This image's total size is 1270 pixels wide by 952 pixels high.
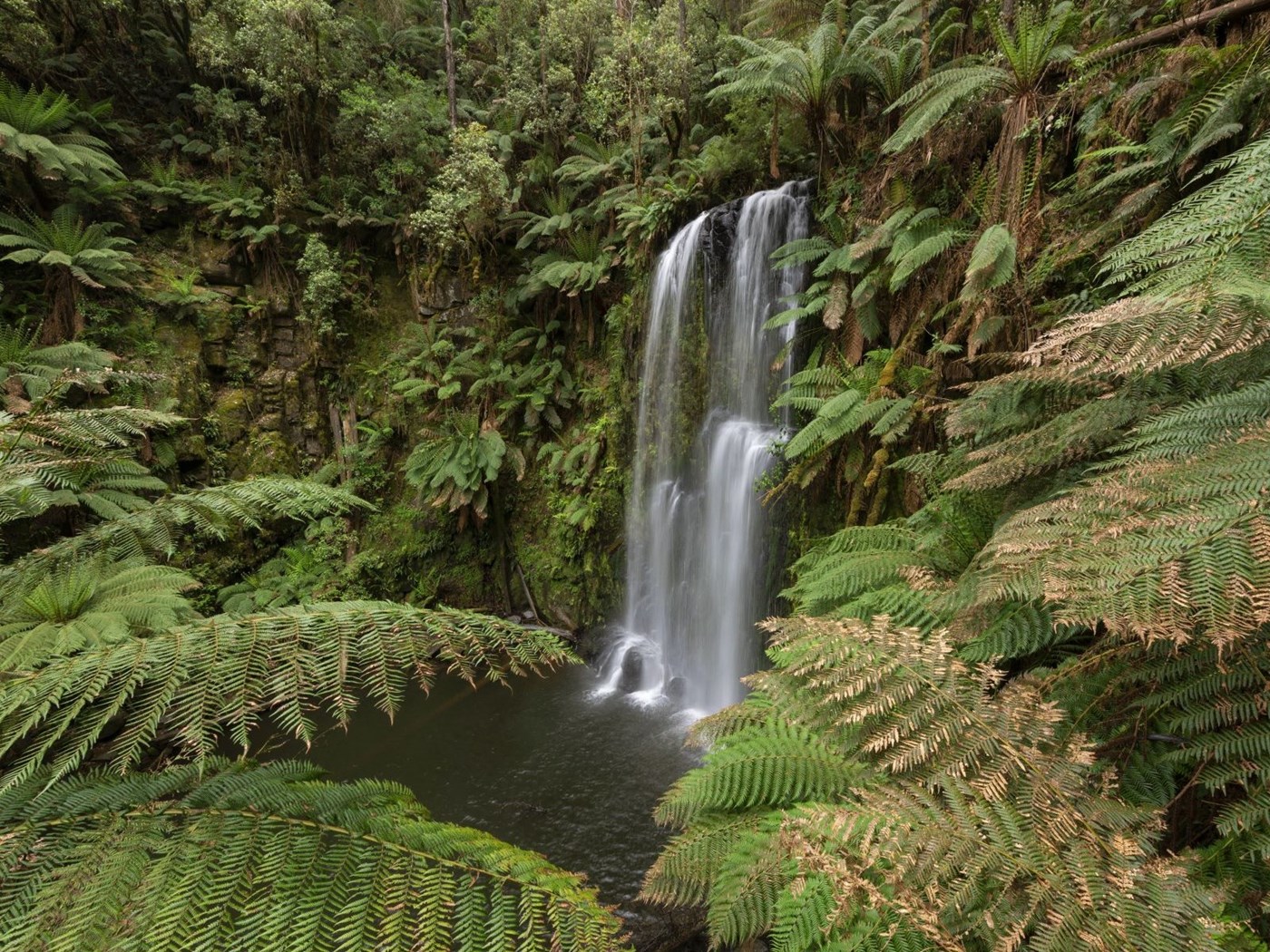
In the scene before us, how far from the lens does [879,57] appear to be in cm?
578

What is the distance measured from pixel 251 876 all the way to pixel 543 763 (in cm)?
561

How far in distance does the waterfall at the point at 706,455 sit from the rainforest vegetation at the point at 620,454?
565mm

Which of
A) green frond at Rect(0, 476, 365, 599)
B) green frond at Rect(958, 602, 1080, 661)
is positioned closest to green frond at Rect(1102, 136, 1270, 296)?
green frond at Rect(958, 602, 1080, 661)

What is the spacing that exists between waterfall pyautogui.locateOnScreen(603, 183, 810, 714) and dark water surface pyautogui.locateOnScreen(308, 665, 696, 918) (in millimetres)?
947

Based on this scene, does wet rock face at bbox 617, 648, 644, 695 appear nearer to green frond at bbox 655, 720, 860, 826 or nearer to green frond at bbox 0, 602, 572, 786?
green frond at bbox 655, 720, 860, 826

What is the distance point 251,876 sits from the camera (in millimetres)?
1163

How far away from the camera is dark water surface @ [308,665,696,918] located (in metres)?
5.02

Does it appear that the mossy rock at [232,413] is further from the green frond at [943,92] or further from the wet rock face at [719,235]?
the green frond at [943,92]

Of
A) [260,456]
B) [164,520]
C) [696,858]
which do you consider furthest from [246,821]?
[260,456]

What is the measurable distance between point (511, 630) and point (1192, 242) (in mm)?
2527

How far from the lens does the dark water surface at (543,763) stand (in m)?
5.02

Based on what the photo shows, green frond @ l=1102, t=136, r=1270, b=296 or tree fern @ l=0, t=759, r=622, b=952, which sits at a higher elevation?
green frond @ l=1102, t=136, r=1270, b=296

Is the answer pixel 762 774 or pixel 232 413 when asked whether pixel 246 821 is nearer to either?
pixel 762 774

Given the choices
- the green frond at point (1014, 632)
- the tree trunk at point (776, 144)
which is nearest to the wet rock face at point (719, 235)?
the tree trunk at point (776, 144)
